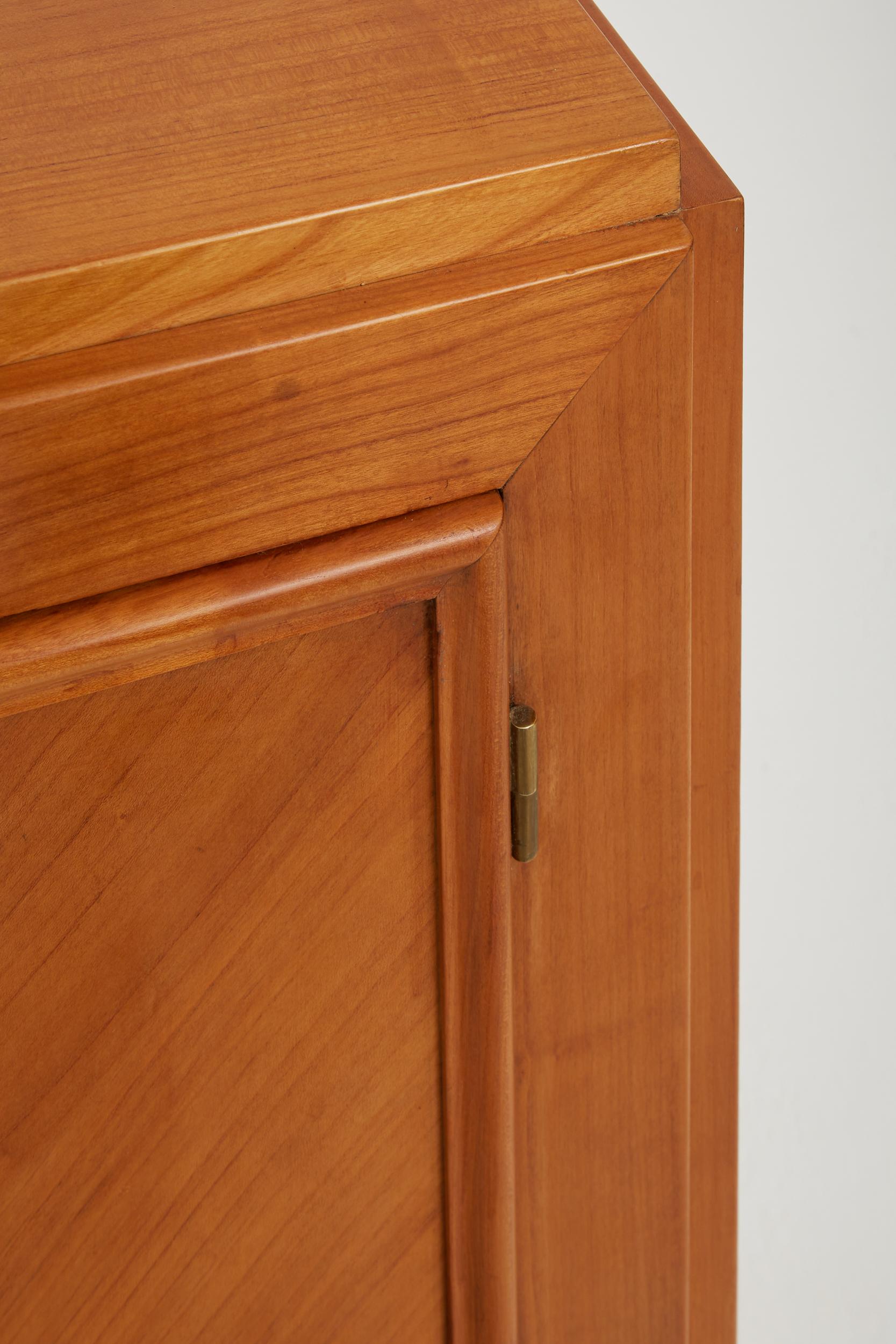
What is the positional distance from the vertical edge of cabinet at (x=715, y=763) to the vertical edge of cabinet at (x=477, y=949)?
0.07m

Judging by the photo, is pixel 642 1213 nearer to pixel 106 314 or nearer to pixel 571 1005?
pixel 571 1005

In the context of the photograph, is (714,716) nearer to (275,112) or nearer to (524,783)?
(524,783)

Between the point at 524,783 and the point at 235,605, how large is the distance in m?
0.11

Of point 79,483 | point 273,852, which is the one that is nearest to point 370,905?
point 273,852

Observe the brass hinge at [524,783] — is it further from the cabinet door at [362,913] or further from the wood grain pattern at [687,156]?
the wood grain pattern at [687,156]

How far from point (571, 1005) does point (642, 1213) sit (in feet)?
0.34

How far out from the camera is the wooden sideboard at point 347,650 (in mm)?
394

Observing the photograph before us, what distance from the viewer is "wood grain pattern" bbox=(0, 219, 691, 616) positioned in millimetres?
381

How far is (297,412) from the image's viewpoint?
1.32 ft

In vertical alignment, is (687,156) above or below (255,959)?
above

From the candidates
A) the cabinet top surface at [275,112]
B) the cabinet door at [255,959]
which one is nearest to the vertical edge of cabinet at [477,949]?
the cabinet door at [255,959]

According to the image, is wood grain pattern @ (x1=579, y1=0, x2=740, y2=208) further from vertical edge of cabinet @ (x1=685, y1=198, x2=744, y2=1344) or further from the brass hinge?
the brass hinge

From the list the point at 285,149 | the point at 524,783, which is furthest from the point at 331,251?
the point at 524,783

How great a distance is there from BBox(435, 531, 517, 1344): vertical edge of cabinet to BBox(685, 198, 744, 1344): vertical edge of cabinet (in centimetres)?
7
